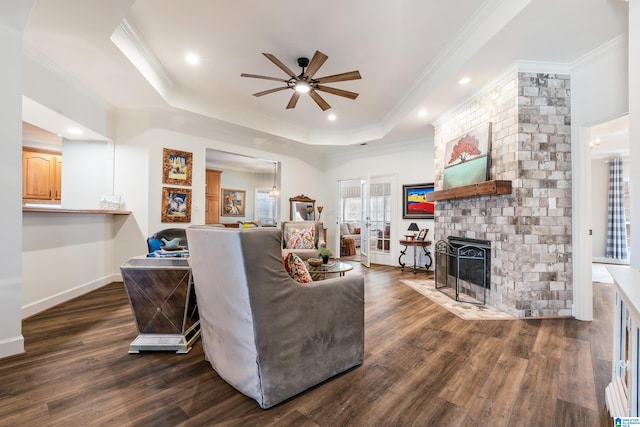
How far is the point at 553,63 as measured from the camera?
3107mm

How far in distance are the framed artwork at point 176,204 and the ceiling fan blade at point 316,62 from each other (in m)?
3.09

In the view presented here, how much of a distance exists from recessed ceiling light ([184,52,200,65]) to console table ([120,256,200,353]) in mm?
2620

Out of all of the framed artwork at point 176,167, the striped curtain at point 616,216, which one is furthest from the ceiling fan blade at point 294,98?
the striped curtain at point 616,216

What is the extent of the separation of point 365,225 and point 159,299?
5049 mm

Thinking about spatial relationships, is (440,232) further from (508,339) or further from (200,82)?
(200,82)

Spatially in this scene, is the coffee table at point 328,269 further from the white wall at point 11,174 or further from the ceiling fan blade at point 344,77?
the white wall at point 11,174

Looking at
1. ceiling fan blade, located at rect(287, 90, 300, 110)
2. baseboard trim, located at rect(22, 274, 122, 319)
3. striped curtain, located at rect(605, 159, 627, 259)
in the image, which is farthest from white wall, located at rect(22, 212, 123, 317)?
striped curtain, located at rect(605, 159, 627, 259)

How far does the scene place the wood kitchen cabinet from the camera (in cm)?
513

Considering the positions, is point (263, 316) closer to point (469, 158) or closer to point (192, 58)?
point (192, 58)

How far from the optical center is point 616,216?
21.6 feet

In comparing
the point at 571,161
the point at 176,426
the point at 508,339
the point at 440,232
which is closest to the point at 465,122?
the point at 571,161

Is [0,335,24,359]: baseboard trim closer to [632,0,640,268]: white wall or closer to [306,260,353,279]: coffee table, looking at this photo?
[306,260,353,279]: coffee table

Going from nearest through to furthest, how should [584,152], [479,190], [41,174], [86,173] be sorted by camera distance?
[584,152], [479,190], [86,173], [41,174]

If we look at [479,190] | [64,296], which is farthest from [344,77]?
[64,296]
